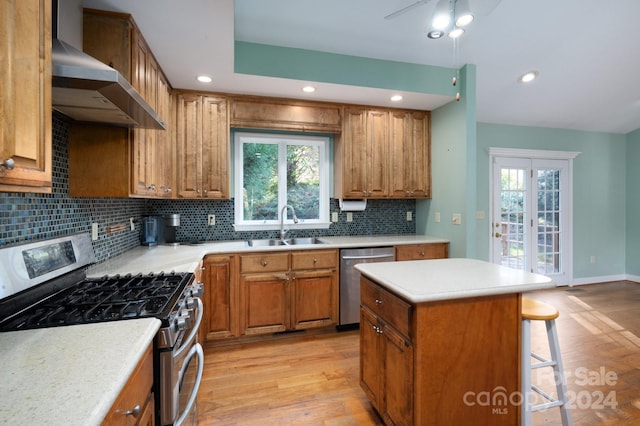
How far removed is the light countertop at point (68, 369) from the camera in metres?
0.61

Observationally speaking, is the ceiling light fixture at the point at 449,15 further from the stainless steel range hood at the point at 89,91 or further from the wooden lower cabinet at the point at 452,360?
the stainless steel range hood at the point at 89,91

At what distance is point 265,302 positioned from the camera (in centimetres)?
287

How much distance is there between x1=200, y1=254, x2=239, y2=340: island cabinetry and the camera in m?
2.70

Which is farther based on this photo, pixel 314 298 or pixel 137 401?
pixel 314 298

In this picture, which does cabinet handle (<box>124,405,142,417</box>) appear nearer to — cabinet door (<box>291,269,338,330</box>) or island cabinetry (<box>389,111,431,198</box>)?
cabinet door (<box>291,269,338,330</box>)

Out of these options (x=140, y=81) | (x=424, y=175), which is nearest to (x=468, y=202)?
(x=424, y=175)

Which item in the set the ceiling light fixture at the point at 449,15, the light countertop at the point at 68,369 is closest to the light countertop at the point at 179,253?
the light countertop at the point at 68,369

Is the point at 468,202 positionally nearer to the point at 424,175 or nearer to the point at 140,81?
the point at 424,175

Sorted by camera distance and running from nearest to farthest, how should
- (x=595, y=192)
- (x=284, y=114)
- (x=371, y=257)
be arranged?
(x=371, y=257) → (x=284, y=114) → (x=595, y=192)

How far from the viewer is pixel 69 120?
173 cm

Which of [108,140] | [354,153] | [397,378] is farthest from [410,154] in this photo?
[108,140]

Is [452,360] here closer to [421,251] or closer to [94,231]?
[421,251]

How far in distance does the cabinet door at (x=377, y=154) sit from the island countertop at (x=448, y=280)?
1.66 m

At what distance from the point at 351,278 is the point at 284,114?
189cm
